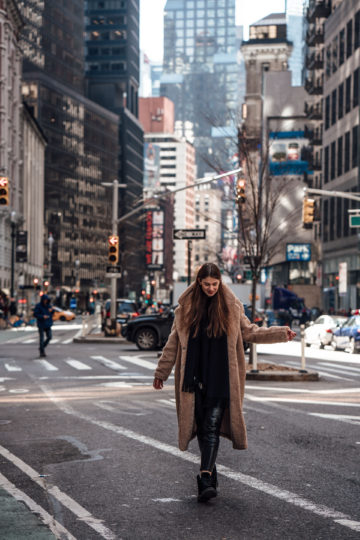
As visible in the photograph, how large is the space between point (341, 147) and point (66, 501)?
5919 centimetres

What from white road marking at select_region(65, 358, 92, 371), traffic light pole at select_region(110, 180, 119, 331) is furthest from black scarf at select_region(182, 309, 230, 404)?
traffic light pole at select_region(110, 180, 119, 331)

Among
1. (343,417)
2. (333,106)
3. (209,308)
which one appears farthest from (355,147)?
(209,308)

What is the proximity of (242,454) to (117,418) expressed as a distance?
3.34 metres

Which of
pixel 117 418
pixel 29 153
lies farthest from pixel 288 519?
pixel 29 153

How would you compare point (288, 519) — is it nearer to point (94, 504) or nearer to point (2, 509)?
point (94, 504)

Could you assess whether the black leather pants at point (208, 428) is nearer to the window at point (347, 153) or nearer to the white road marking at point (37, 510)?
the white road marking at point (37, 510)

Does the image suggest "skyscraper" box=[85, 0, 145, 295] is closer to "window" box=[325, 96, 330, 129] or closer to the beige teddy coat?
"window" box=[325, 96, 330, 129]

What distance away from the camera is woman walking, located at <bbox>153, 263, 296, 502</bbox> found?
7.27m

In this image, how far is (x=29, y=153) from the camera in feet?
351

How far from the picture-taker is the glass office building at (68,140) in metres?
144

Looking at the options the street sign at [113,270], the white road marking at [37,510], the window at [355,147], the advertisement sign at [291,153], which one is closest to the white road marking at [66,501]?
the white road marking at [37,510]

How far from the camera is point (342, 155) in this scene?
63.9 m

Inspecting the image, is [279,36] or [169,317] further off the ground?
[279,36]

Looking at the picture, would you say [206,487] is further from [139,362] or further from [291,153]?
[291,153]
